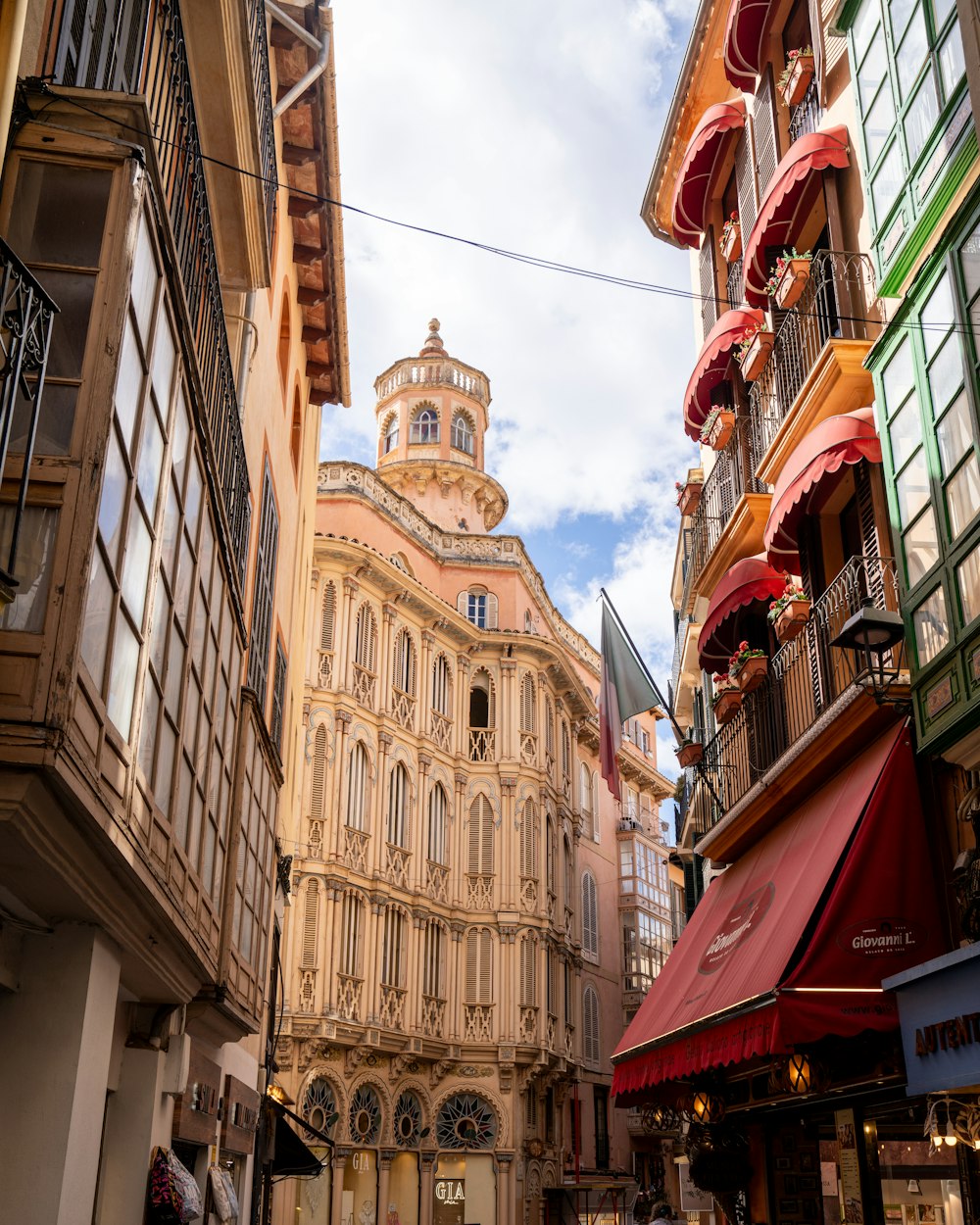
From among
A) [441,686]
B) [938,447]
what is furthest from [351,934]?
[938,447]

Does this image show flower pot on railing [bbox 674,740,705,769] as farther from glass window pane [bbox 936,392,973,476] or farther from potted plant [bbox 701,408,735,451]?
glass window pane [bbox 936,392,973,476]

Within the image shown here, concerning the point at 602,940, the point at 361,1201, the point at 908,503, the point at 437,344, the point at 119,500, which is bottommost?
the point at 361,1201

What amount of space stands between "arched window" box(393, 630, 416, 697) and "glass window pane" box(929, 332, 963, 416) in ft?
95.6

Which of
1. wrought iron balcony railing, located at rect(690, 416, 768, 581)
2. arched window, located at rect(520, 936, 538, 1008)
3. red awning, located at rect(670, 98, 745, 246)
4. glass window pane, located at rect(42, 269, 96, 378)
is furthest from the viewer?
arched window, located at rect(520, 936, 538, 1008)

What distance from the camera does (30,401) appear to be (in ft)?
18.4

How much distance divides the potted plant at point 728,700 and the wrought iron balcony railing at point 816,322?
9.30ft

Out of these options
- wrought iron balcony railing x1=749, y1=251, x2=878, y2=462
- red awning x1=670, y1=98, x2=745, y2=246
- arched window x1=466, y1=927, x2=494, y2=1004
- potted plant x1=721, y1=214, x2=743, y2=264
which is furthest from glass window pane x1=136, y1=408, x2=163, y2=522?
arched window x1=466, y1=927, x2=494, y2=1004

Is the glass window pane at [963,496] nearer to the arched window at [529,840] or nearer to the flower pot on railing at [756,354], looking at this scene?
the flower pot on railing at [756,354]

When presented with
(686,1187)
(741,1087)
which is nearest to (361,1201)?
(686,1187)

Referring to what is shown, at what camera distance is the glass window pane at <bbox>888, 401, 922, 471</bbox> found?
10491mm

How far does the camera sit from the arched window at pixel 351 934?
3366 cm

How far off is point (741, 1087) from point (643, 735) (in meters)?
46.1

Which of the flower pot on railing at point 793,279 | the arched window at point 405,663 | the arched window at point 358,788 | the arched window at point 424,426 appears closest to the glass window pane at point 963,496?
the flower pot on railing at point 793,279

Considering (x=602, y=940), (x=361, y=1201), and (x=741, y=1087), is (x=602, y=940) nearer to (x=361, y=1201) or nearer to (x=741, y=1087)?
(x=361, y=1201)
